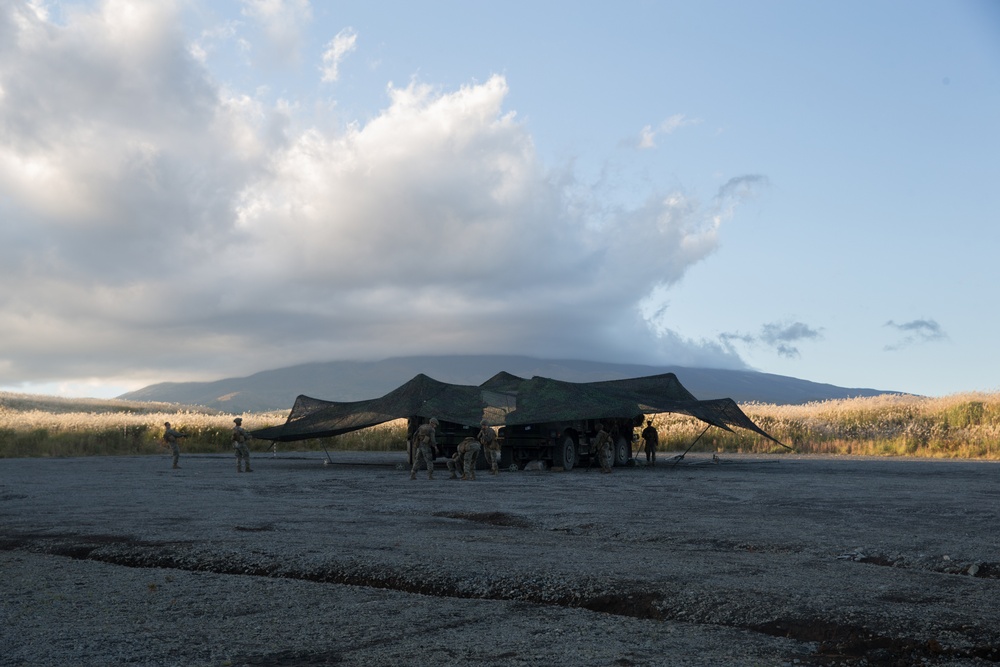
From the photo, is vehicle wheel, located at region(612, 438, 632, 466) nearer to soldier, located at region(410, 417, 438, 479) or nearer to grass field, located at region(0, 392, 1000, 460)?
soldier, located at region(410, 417, 438, 479)

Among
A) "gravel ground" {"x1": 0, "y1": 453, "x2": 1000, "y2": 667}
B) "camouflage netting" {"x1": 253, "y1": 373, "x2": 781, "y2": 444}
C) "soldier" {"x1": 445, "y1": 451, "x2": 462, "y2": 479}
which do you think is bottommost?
"gravel ground" {"x1": 0, "y1": 453, "x2": 1000, "y2": 667}

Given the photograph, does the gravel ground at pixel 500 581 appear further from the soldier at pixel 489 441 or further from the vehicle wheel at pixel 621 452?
the vehicle wheel at pixel 621 452

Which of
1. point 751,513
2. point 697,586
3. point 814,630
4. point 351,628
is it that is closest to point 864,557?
point 697,586

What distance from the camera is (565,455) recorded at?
2839cm

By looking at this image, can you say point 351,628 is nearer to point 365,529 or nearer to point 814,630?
point 814,630

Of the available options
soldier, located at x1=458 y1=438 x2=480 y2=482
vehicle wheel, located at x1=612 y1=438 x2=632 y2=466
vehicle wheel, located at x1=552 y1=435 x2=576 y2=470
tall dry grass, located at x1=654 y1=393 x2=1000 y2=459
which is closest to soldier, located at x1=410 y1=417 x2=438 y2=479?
soldier, located at x1=458 y1=438 x2=480 y2=482

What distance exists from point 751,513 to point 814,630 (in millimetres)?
8189

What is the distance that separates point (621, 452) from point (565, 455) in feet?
12.2

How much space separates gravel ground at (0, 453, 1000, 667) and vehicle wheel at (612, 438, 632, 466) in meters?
13.9

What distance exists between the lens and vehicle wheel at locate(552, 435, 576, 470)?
28.3 meters

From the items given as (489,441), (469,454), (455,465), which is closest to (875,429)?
(489,441)

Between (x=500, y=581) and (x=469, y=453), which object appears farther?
(x=469, y=453)

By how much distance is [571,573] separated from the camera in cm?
883

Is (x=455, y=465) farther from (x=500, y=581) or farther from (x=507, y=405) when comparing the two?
(x=500, y=581)
